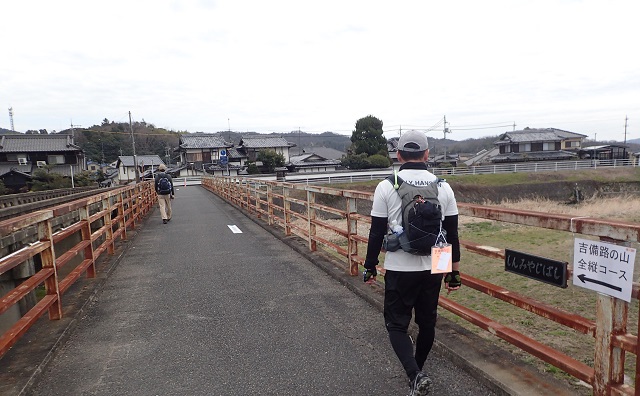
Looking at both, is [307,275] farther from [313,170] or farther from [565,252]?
[313,170]

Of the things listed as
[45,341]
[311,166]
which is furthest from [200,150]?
[45,341]

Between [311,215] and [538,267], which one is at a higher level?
[538,267]

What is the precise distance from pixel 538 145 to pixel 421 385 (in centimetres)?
5813

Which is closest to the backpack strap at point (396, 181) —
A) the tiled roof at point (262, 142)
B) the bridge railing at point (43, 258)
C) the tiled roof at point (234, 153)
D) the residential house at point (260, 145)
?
the bridge railing at point (43, 258)

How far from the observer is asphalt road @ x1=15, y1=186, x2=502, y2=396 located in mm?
2904

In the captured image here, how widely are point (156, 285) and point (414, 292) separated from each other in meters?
4.06

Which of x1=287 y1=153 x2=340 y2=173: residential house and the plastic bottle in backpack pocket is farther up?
the plastic bottle in backpack pocket

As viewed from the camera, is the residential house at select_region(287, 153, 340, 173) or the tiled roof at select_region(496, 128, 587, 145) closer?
the residential house at select_region(287, 153, 340, 173)

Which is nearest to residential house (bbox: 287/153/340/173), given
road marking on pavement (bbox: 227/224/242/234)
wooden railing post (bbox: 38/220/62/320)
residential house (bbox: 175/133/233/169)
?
residential house (bbox: 175/133/233/169)

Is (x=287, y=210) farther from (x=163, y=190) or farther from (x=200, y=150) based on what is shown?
(x=200, y=150)

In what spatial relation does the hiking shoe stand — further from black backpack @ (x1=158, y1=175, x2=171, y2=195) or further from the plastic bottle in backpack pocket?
black backpack @ (x1=158, y1=175, x2=171, y2=195)

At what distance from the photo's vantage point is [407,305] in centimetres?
263

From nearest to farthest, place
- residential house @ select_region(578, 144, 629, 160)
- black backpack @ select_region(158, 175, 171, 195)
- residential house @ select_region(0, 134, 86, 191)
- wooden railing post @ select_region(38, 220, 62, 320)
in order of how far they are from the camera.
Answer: wooden railing post @ select_region(38, 220, 62, 320) < black backpack @ select_region(158, 175, 171, 195) < residential house @ select_region(0, 134, 86, 191) < residential house @ select_region(578, 144, 629, 160)

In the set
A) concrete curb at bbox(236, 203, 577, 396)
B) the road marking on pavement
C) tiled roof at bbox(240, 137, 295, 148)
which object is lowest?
the road marking on pavement
